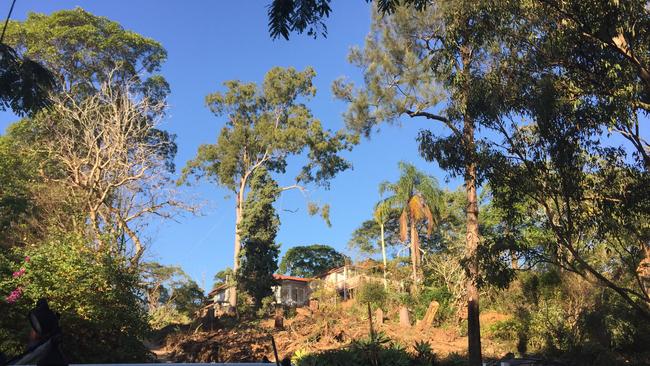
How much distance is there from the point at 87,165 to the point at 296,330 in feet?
33.7

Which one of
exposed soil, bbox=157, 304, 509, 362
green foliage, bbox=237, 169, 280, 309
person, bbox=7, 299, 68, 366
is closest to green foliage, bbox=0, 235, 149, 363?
exposed soil, bbox=157, 304, 509, 362

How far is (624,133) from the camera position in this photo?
8758 millimetres

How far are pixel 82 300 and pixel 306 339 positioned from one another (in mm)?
7569

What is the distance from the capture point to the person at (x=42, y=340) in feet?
11.1

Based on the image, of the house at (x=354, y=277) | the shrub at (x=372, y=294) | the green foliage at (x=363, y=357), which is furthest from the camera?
the house at (x=354, y=277)

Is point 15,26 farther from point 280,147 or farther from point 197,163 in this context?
point 280,147

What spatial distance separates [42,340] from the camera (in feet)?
11.3

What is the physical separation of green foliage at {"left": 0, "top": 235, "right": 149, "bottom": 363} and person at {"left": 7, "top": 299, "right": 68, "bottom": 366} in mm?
7577

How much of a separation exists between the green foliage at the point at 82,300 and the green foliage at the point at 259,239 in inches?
567

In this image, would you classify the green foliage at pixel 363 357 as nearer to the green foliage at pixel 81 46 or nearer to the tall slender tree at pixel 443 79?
the tall slender tree at pixel 443 79

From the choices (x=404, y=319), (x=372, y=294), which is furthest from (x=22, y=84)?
(x=372, y=294)

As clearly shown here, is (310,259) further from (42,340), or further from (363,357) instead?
(42,340)

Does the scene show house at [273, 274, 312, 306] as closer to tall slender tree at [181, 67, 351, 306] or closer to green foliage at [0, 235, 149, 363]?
tall slender tree at [181, 67, 351, 306]

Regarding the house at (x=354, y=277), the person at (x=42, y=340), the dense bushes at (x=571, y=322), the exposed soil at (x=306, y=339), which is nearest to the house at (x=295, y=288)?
the house at (x=354, y=277)
